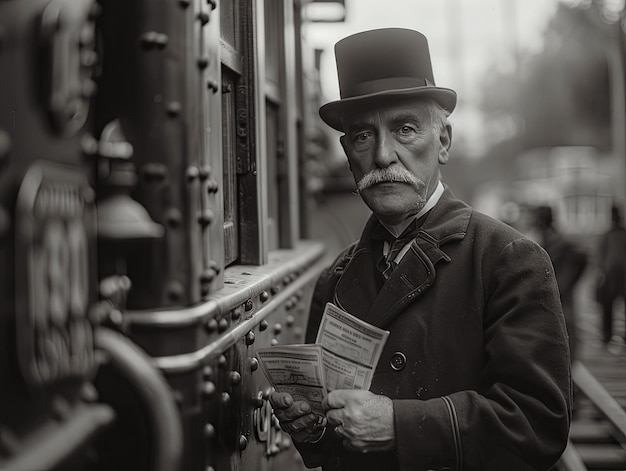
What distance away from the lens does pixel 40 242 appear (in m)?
1.34

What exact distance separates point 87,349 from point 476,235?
126 cm

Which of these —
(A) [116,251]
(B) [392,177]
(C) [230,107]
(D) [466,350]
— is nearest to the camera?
(A) [116,251]

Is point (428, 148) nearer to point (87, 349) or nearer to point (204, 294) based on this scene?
point (204, 294)

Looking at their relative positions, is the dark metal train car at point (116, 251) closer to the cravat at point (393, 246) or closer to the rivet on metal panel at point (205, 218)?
the rivet on metal panel at point (205, 218)

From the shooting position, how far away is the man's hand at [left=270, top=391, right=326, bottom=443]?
Result: 2.34m

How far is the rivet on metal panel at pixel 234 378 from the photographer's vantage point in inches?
89.9

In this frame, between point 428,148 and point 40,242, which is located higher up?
point 428,148

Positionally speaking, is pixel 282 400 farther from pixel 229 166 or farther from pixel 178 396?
pixel 229 166

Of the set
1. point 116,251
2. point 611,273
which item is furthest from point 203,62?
point 611,273

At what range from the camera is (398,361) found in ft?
7.65

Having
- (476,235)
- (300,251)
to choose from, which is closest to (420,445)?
(476,235)

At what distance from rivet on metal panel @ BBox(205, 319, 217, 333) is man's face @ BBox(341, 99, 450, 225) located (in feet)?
2.28

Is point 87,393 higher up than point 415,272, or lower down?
lower down

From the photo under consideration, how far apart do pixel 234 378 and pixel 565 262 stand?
A: 5.70m
